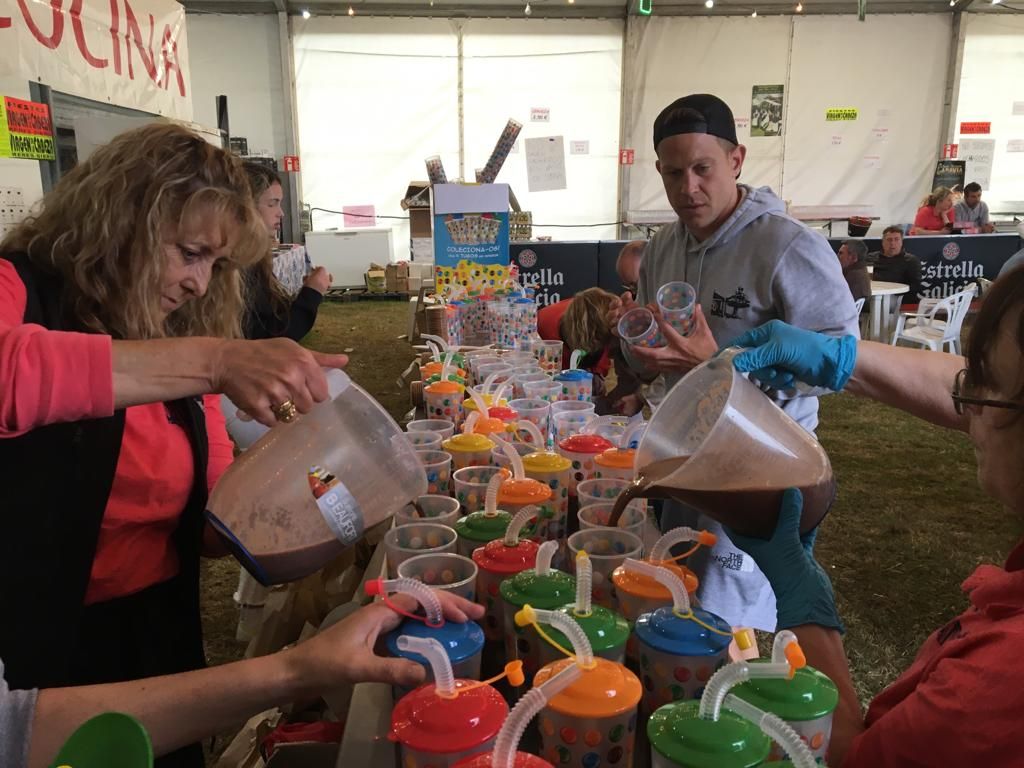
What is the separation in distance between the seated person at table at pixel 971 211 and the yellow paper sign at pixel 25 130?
9876mm

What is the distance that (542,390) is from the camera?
223 cm

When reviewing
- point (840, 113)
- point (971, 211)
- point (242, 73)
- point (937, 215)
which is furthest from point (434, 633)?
point (840, 113)

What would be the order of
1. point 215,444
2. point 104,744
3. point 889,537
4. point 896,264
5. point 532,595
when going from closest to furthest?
point 104,744 < point 532,595 < point 215,444 < point 889,537 < point 896,264

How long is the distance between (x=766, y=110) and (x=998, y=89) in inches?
136

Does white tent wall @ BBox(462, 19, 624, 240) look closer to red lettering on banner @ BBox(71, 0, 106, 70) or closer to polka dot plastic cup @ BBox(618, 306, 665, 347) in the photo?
red lettering on banner @ BBox(71, 0, 106, 70)

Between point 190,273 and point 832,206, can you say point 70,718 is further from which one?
point 832,206

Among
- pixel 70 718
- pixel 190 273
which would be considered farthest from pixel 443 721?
pixel 190 273

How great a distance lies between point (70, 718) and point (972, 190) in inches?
433

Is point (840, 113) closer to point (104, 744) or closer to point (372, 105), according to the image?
point (372, 105)

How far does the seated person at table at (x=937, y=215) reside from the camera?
29.8 feet

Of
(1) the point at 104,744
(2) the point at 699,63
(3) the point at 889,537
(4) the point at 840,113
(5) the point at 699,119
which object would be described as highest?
(2) the point at 699,63

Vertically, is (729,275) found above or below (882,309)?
above

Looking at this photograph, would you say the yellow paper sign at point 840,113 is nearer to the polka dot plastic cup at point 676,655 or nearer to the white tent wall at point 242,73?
the white tent wall at point 242,73

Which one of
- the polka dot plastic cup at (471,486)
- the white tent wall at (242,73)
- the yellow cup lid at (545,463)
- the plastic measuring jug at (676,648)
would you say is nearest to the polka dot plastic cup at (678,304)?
the yellow cup lid at (545,463)
